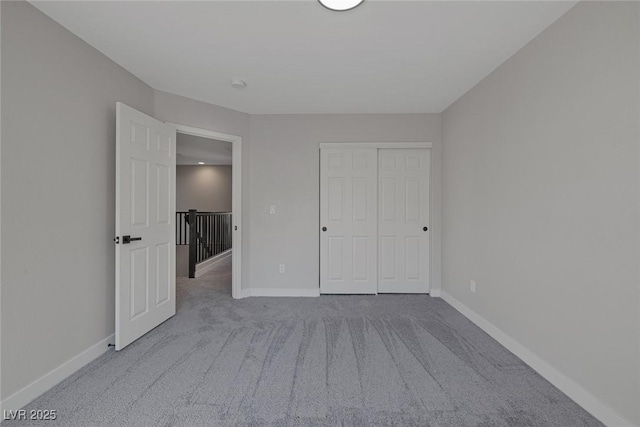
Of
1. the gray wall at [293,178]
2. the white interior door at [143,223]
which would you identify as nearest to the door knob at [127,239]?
the white interior door at [143,223]

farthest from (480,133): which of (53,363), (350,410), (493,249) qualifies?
(53,363)

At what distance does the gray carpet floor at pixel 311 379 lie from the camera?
1.54 meters

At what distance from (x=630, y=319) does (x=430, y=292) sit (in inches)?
92.8

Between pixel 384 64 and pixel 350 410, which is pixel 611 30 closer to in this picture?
pixel 384 64

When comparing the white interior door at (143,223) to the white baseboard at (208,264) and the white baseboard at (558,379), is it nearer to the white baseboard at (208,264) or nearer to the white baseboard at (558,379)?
the white baseboard at (208,264)

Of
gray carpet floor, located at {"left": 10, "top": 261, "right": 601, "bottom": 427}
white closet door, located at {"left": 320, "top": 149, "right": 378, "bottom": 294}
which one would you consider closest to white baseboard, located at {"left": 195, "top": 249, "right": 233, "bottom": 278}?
gray carpet floor, located at {"left": 10, "top": 261, "right": 601, "bottom": 427}

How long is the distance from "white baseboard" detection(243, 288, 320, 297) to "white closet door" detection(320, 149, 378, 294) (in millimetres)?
160

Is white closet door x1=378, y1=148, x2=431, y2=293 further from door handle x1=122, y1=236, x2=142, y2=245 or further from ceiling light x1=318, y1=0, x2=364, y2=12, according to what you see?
door handle x1=122, y1=236, x2=142, y2=245

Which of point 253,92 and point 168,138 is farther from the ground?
point 253,92

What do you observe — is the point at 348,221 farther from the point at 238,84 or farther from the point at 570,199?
the point at 570,199

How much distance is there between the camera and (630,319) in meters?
1.40

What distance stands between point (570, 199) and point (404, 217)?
6.87 ft

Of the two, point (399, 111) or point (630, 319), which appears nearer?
point (630, 319)

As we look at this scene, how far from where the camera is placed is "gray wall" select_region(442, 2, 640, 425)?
1.42 meters
